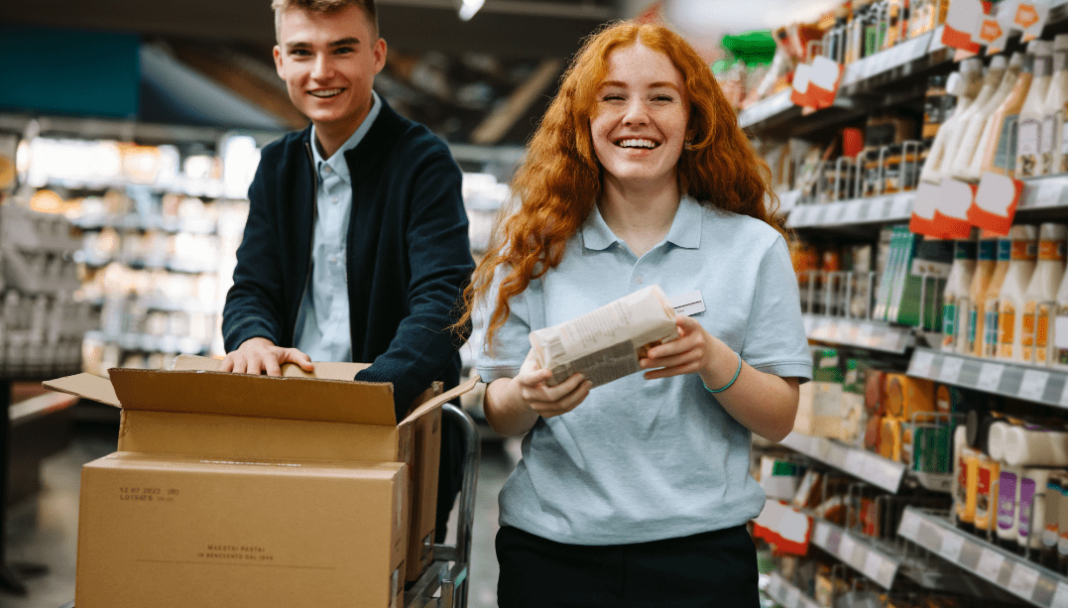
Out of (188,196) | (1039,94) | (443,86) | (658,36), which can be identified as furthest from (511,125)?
(658,36)

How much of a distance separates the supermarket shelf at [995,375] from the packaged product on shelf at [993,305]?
0.04 m

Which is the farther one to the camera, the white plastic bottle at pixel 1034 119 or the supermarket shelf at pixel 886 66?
the supermarket shelf at pixel 886 66

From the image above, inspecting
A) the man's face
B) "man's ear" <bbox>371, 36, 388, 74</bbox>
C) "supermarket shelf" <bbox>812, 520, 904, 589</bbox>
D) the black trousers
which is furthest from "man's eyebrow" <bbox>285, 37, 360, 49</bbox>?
"supermarket shelf" <bbox>812, 520, 904, 589</bbox>

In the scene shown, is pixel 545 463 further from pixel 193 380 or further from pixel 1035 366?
pixel 1035 366

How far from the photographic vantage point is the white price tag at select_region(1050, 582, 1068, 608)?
1.66 meters

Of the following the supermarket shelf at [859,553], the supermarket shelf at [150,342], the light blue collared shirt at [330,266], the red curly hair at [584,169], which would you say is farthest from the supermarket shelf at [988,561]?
the supermarket shelf at [150,342]

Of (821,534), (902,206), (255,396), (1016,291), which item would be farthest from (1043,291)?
(255,396)

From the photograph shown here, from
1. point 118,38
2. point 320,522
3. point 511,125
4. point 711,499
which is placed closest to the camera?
point 320,522

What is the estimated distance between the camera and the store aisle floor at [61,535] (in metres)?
3.69

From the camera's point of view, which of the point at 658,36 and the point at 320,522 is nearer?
the point at 320,522

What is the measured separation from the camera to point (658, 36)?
4.40ft

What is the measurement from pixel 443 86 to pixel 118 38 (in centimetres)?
272

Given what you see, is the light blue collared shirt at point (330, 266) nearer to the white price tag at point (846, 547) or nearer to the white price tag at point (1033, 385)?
the white price tag at point (1033, 385)

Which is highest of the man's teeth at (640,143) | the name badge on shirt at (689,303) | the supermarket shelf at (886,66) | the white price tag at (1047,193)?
the supermarket shelf at (886,66)
